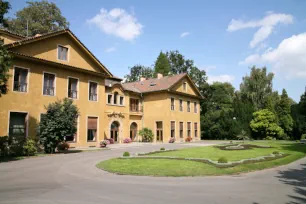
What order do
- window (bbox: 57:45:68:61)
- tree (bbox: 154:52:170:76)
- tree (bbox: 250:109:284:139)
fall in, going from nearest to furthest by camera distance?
window (bbox: 57:45:68:61)
tree (bbox: 250:109:284:139)
tree (bbox: 154:52:170:76)

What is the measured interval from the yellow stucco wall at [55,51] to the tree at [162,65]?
106 feet

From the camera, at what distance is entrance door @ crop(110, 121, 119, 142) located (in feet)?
107

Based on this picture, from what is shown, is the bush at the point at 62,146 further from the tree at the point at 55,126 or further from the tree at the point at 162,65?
the tree at the point at 162,65

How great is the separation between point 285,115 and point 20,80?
4095 centimetres

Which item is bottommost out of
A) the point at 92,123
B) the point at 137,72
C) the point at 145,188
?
the point at 145,188

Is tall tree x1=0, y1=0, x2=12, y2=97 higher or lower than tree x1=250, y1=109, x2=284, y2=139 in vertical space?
higher

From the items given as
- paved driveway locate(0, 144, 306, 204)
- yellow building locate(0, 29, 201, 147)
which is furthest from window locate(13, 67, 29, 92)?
paved driveway locate(0, 144, 306, 204)

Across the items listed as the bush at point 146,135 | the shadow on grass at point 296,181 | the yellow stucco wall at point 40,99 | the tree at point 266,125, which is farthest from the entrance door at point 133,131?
the shadow on grass at point 296,181

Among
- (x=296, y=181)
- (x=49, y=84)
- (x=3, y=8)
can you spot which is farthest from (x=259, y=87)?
(x=3, y=8)

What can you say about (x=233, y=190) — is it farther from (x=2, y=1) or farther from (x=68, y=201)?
(x=2, y=1)

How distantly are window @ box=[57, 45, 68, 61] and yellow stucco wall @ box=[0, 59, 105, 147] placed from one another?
1.26m

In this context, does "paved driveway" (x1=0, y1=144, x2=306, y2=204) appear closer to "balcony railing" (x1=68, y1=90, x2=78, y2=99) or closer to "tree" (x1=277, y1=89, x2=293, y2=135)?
"balcony railing" (x1=68, y1=90, x2=78, y2=99)

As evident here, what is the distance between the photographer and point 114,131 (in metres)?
32.9

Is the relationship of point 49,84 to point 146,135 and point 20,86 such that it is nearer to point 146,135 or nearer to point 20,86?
point 20,86
